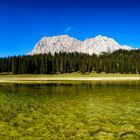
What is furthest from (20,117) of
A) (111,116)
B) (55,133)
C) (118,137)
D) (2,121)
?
(118,137)

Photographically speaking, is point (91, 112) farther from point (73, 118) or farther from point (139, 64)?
point (139, 64)

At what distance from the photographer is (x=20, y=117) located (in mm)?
25625

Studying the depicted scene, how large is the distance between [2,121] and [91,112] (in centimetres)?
999

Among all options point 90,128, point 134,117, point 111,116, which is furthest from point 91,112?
point 90,128

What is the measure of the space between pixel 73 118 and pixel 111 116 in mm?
4028

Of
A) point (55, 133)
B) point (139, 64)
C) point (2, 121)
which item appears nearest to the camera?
point (55, 133)

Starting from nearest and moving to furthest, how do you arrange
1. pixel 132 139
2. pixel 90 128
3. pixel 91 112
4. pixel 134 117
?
pixel 132 139 < pixel 90 128 < pixel 134 117 < pixel 91 112

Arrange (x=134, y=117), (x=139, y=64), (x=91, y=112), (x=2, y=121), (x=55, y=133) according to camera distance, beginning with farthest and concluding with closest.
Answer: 1. (x=139, y=64)
2. (x=91, y=112)
3. (x=134, y=117)
4. (x=2, y=121)
5. (x=55, y=133)

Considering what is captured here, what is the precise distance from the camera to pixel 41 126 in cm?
2162

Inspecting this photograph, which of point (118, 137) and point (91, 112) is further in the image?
point (91, 112)

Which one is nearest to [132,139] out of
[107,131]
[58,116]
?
[107,131]

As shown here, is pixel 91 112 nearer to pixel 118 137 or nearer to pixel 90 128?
pixel 90 128

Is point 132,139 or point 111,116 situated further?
point 111,116

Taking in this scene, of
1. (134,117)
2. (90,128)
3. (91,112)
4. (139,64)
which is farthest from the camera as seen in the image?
(139,64)
